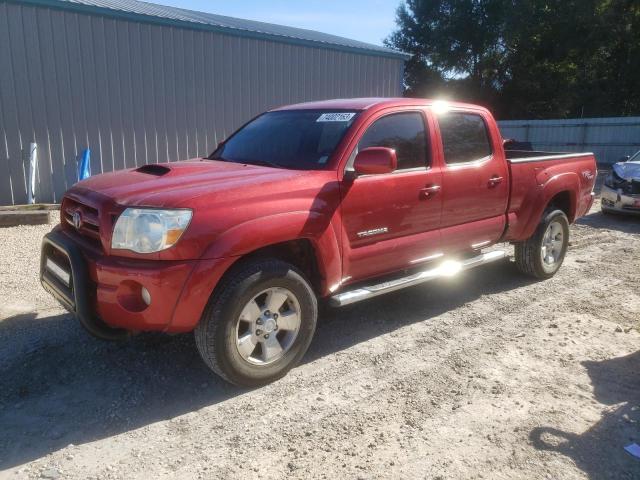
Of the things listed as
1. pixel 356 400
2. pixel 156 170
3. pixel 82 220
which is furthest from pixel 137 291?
pixel 356 400

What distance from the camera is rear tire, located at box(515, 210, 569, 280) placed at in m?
5.66

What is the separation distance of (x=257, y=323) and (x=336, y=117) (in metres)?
1.77

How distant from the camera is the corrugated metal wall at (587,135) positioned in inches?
830

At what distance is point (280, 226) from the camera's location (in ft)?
11.0

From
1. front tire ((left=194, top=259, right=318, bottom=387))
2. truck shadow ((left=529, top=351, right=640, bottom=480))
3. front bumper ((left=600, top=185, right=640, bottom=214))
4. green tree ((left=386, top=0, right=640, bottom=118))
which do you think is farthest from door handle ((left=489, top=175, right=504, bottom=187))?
green tree ((left=386, top=0, right=640, bottom=118))

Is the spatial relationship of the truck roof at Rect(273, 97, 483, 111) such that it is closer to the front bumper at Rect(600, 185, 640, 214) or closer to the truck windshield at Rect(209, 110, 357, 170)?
the truck windshield at Rect(209, 110, 357, 170)

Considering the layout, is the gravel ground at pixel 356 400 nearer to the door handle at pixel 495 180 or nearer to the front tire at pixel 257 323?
the front tire at pixel 257 323

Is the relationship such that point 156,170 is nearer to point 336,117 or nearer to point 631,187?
point 336,117

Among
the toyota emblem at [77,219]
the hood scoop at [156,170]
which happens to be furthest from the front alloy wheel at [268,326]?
the toyota emblem at [77,219]

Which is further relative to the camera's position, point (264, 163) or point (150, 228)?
point (264, 163)

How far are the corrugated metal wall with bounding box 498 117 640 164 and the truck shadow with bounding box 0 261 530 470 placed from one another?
66.4 feet

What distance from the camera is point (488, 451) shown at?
2816mm

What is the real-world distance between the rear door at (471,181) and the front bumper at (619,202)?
594 centimetres

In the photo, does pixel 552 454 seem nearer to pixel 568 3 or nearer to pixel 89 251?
pixel 89 251
